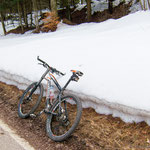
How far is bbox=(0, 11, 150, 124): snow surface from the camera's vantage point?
12.4ft

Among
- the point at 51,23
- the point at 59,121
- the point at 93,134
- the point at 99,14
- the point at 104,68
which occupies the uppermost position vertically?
the point at 99,14

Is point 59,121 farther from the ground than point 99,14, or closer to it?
closer to it

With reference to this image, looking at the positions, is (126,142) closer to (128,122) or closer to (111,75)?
(128,122)

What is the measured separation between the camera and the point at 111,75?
173 inches

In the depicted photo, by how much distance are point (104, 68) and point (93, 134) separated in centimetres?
176

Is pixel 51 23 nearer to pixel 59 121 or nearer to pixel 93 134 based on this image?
pixel 59 121

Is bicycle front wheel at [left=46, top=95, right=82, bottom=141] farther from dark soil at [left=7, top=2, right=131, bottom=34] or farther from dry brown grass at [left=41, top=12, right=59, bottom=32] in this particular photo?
dark soil at [left=7, top=2, right=131, bottom=34]

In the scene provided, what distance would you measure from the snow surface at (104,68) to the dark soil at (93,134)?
0.19 m

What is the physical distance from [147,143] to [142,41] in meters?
3.15

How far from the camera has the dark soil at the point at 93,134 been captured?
11.2 feet

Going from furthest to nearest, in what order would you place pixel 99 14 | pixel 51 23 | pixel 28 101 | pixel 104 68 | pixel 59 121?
1. pixel 99 14
2. pixel 51 23
3. pixel 28 101
4. pixel 104 68
5. pixel 59 121

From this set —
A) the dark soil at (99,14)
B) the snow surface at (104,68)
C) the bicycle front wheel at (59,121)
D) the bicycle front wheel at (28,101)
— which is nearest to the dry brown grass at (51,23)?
the dark soil at (99,14)

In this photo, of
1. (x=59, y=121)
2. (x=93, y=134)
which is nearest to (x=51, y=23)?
(x=59, y=121)

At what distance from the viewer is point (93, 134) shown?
12.3ft
